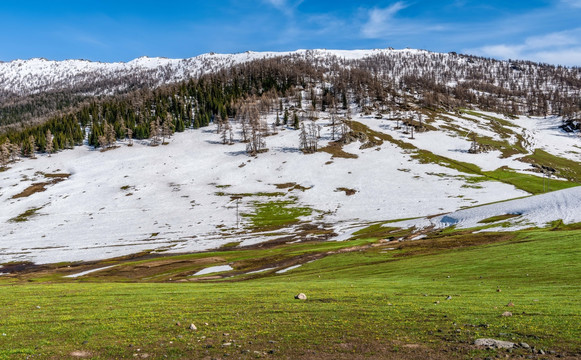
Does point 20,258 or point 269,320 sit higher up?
point 269,320

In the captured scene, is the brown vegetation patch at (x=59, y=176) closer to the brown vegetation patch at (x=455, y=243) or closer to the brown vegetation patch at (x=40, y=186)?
the brown vegetation patch at (x=40, y=186)

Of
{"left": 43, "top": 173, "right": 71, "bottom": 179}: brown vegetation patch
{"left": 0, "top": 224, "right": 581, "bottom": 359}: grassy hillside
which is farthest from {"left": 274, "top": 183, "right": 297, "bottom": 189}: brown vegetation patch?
{"left": 0, "top": 224, "right": 581, "bottom": 359}: grassy hillside

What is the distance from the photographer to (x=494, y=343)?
13953mm

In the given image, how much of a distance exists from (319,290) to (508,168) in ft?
621

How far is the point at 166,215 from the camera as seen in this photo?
137750 mm

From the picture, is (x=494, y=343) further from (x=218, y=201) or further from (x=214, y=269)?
(x=218, y=201)

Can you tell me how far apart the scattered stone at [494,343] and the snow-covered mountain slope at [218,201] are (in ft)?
206

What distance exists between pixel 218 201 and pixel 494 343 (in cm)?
14641

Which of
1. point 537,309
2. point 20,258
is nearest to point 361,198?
point 20,258

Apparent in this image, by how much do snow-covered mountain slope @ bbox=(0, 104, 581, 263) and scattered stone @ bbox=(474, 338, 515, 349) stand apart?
62.9 meters

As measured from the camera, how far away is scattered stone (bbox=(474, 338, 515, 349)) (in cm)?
1362

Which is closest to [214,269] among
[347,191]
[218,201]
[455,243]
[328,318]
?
[455,243]

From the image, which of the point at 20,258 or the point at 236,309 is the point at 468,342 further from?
the point at 20,258

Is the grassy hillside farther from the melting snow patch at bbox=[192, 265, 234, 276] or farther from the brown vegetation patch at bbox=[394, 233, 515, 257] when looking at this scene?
the melting snow patch at bbox=[192, 265, 234, 276]
